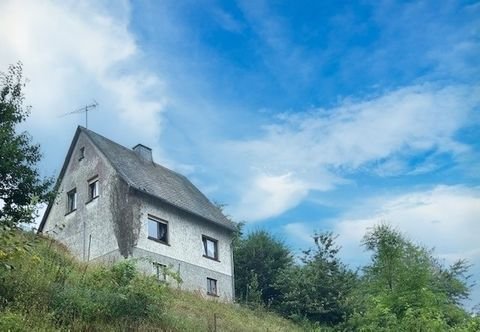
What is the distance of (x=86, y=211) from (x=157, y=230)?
12.6 ft

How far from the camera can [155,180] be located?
32125 mm

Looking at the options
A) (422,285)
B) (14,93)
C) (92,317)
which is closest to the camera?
(92,317)

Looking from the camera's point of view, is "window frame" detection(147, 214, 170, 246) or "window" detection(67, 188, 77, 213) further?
"window" detection(67, 188, 77, 213)

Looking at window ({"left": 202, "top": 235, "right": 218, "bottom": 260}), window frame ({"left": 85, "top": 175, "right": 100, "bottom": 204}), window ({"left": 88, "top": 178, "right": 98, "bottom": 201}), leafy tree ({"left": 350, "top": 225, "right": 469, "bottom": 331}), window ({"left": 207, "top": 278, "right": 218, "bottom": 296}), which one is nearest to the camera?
leafy tree ({"left": 350, "top": 225, "right": 469, "bottom": 331})

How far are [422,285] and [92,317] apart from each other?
1207cm

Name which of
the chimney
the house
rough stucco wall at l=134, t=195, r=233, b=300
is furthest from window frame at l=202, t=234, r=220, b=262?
the chimney

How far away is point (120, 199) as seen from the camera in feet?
94.7

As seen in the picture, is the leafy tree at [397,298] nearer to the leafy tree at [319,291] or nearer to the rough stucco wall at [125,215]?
the leafy tree at [319,291]

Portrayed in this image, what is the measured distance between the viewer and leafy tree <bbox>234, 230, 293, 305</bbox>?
114 feet

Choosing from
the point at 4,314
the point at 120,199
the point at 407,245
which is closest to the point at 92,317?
the point at 4,314

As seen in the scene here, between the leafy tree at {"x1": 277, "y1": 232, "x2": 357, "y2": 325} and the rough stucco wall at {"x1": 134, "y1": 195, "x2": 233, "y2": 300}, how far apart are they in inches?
131

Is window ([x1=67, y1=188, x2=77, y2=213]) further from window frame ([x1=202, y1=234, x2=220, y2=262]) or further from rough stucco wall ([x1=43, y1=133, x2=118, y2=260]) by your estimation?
→ window frame ([x1=202, y1=234, x2=220, y2=262])

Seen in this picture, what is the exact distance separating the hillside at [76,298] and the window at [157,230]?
1133 cm

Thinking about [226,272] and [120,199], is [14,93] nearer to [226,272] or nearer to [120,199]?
[120,199]
